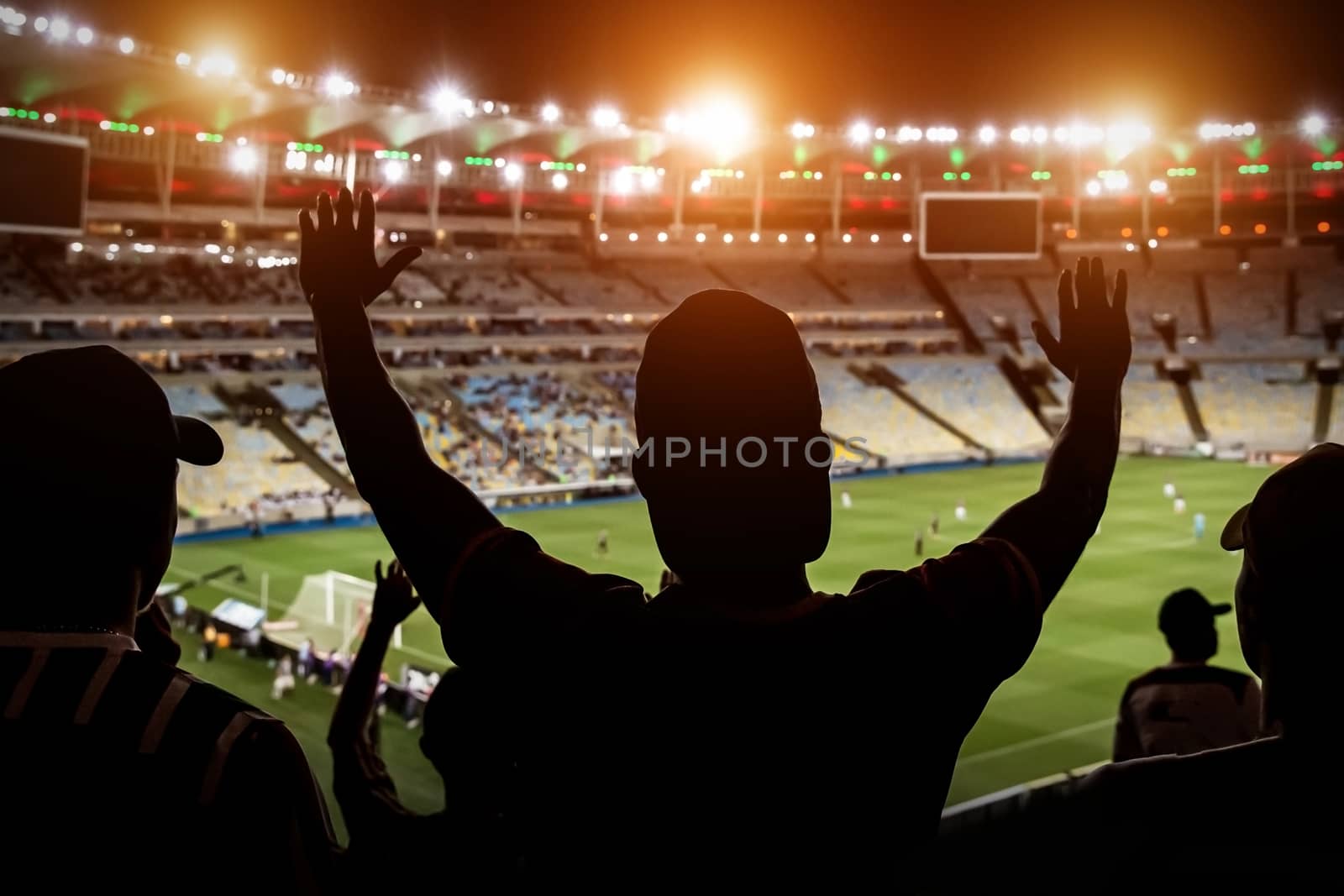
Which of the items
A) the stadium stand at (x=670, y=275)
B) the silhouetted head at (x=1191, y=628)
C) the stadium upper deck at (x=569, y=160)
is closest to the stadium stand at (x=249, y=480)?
the stadium upper deck at (x=569, y=160)

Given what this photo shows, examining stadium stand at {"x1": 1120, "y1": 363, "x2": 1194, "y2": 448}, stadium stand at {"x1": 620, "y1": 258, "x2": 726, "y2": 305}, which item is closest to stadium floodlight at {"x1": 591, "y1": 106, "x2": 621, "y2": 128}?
stadium stand at {"x1": 620, "y1": 258, "x2": 726, "y2": 305}

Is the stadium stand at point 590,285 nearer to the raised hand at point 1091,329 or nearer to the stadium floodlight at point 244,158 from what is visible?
the stadium floodlight at point 244,158

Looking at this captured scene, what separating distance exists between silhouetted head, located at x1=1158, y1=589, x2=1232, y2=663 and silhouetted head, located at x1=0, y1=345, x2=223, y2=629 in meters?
4.94

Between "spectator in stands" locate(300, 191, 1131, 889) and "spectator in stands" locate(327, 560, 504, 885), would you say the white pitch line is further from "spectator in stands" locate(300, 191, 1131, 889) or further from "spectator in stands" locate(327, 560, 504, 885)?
"spectator in stands" locate(300, 191, 1131, 889)

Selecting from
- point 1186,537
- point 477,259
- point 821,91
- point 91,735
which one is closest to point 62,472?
point 91,735

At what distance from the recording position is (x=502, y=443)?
47906mm

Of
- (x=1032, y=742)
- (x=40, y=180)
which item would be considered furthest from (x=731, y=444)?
(x=40, y=180)

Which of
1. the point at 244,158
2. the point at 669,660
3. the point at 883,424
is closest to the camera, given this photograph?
the point at 669,660

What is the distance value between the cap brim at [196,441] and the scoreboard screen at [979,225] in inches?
1528

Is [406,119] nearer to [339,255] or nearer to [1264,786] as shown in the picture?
[339,255]

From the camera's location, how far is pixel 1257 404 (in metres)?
61.9

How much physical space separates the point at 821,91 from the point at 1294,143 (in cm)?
2714

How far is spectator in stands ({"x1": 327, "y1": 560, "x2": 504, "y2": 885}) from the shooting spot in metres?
3.95

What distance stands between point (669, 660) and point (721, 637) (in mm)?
90
